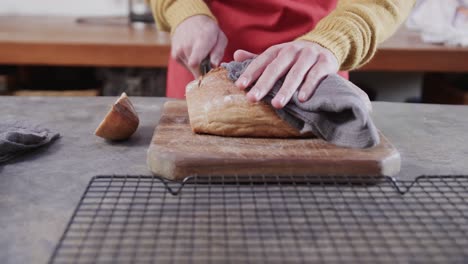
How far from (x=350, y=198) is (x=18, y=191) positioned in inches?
16.3

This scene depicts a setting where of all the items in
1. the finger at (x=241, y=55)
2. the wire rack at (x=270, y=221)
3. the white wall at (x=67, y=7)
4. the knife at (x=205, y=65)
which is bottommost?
the white wall at (x=67, y=7)

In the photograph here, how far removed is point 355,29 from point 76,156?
0.55 metres

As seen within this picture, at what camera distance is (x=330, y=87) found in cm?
77

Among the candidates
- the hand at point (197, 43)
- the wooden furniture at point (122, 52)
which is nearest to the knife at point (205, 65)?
the hand at point (197, 43)

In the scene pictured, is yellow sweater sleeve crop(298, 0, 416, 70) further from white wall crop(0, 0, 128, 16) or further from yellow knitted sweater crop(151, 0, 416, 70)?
white wall crop(0, 0, 128, 16)

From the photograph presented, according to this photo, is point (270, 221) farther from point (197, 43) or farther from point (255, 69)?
point (197, 43)

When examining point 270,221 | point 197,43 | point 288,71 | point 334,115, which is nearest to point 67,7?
point 197,43

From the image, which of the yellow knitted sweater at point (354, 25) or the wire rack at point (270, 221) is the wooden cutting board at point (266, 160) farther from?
the yellow knitted sweater at point (354, 25)

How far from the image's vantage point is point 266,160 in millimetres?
688

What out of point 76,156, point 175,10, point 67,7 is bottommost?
point 67,7

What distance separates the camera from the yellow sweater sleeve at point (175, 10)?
3.62 feet

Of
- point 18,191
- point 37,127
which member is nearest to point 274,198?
point 18,191

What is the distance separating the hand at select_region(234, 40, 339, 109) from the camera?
78 cm

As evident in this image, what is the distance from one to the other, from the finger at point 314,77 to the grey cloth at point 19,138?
406 mm
